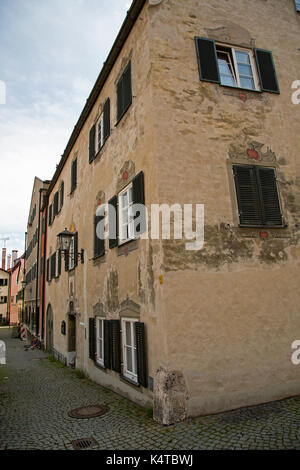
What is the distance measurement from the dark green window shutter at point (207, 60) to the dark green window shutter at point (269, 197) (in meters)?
2.46

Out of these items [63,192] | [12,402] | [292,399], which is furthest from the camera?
[63,192]

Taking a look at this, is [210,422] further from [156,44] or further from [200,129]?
[156,44]

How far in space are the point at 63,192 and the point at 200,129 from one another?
1064 cm

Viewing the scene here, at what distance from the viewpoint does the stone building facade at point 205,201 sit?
6.08 metres

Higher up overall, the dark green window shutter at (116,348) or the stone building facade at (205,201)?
the stone building facade at (205,201)

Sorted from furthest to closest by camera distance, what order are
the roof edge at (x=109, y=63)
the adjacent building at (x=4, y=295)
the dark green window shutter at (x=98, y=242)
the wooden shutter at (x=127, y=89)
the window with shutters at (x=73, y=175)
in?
the adjacent building at (x=4, y=295), the window with shutters at (x=73, y=175), the dark green window shutter at (x=98, y=242), the wooden shutter at (x=127, y=89), the roof edge at (x=109, y=63)

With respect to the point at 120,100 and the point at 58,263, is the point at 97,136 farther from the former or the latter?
the point at 58,263

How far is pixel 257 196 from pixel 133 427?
208 inches

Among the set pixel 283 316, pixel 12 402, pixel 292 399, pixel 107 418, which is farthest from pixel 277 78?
pixel 12 402

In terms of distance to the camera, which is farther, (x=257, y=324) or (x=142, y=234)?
(x=142, y=234)

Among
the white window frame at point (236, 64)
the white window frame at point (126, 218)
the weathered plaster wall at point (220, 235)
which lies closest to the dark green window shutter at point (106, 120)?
the white window frame at point (126, 218)

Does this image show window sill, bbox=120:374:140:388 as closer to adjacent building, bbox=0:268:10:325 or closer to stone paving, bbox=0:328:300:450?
stone paving, bbox=0:328:300:450

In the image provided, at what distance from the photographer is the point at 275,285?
680 centimetres

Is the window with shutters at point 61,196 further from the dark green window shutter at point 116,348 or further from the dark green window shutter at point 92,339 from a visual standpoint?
the dark green window shutter at point 116,348
